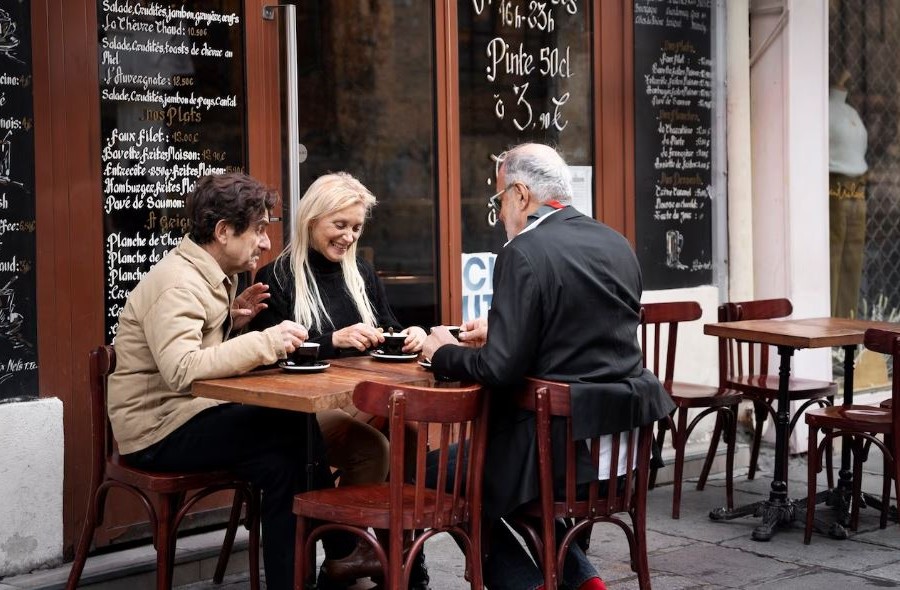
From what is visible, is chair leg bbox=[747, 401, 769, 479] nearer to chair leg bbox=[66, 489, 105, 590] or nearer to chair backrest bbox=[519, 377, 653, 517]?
chair backrest bbox=[519, 377, 653, 517]

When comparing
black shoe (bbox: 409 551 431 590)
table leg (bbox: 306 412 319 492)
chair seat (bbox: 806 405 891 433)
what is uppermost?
table leg (bbox: 306 412 319 492)

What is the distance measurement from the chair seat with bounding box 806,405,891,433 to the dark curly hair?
9.07ft

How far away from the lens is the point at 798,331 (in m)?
5.85

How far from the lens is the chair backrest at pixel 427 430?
3.61 meters

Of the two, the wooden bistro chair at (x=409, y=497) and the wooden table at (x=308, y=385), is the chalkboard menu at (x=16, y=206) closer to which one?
the wooden table at (x=308, y=385)

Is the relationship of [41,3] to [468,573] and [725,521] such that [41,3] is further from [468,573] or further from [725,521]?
[725,521]

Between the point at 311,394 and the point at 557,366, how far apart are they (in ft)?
2.53

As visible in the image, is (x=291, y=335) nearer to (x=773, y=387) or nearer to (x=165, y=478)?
(x=165, y=478)

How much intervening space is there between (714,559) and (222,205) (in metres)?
2.64

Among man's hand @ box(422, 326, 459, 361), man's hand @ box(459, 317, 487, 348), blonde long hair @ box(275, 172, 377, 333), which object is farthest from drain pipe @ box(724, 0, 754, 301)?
man's hand @ box(422, 326, 459, 361)

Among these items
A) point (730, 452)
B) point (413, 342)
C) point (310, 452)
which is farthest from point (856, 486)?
point (310, 452)

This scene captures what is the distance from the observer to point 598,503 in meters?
4.10

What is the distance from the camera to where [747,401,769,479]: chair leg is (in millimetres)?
6633

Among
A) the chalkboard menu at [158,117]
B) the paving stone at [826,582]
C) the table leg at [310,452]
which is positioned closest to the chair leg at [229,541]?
the table leg at [310,452]
